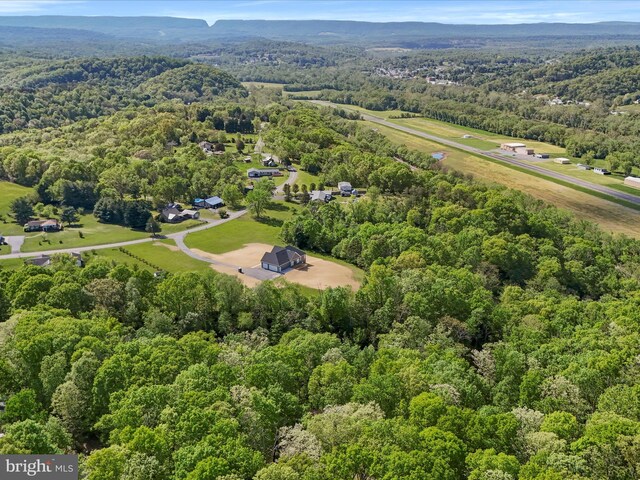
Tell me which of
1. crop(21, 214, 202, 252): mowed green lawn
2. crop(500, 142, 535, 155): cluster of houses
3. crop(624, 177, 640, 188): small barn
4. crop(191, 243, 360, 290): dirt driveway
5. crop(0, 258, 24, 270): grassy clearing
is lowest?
crop(191, 243, 360, 290): dirt driveway

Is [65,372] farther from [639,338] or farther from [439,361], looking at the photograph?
[639,338]

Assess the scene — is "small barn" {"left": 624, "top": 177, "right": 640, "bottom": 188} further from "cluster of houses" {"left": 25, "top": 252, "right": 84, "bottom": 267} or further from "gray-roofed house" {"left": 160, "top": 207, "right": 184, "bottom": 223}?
"cluster of houses" {"left": 25, "top": 252, "right": 84, "bottom": 267}

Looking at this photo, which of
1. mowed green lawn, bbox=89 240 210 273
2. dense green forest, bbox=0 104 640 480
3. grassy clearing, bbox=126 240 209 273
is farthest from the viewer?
grassy clearing, bbox=126 240 209 273

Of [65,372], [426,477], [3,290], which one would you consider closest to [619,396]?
[426,477]

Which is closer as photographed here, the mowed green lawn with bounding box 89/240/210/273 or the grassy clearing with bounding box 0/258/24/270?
the grassy clearing with bounding box 0/258/24/270

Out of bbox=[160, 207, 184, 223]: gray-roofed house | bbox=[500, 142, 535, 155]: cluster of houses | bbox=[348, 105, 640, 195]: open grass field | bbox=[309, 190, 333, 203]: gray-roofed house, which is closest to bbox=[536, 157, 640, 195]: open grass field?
bbox=[348, 105, 640, 195]: open grass field

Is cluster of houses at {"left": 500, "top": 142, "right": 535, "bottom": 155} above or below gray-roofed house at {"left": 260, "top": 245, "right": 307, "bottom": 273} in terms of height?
above

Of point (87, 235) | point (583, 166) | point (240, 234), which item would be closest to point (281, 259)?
point (240, 234)
